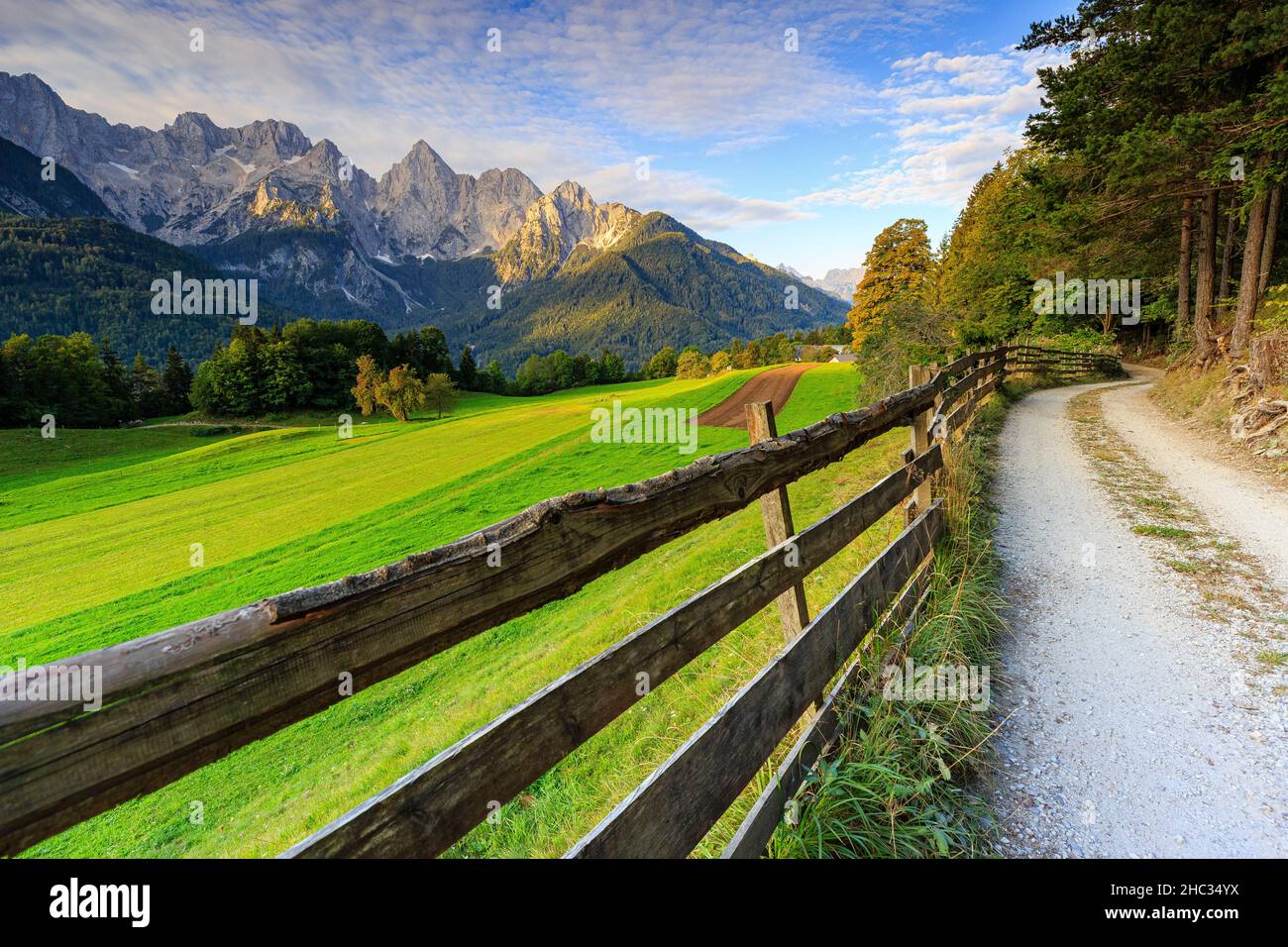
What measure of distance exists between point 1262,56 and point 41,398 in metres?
79.0

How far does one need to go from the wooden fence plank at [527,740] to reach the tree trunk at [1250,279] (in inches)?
686

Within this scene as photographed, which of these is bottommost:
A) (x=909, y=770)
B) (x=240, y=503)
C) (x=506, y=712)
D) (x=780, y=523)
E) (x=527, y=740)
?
(x=240, y=503)

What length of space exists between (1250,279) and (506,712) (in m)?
20.8

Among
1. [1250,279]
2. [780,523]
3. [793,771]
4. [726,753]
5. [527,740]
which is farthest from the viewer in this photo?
[1250,279]

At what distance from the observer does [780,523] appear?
3.16m

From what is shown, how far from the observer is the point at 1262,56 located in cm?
1224

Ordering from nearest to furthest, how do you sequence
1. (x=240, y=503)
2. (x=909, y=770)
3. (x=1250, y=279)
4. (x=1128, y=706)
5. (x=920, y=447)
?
1. (x=909, y=770)
2. (x=1128, y=706)
3. (x=920, y=447)
4. (x=1250, y=279)
5. (x=240, y=503)

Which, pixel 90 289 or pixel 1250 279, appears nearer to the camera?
pixel 1250 279

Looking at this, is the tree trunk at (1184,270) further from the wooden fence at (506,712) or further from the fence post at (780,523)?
the wooden fence at (506,712)

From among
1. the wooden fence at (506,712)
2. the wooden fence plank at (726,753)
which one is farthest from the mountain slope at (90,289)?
the wooden fence plank at (726,753)

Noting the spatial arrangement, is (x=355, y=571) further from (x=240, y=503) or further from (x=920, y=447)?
(x=920, y=447)

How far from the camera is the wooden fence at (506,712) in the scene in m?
1.04

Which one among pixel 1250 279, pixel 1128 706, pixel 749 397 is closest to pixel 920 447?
pixel 1128 706
